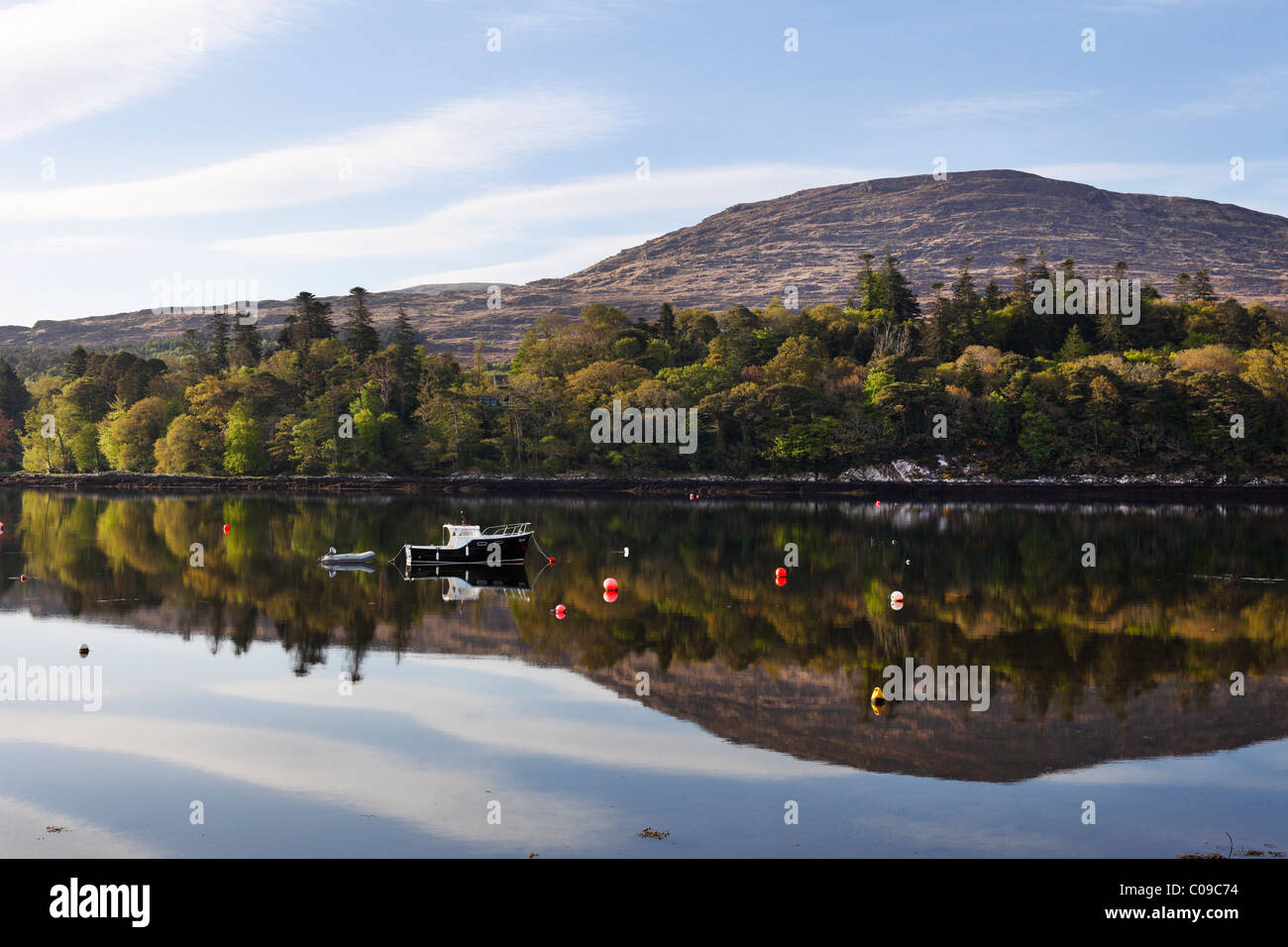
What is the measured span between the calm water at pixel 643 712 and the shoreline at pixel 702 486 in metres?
57.9

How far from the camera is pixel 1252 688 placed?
74.3 feet

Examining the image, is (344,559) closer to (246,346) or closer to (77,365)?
(246,346)

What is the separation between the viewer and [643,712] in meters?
20.8

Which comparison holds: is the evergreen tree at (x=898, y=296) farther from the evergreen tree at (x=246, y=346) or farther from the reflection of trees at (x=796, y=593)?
the evergreen tree at (x=246, y=346)

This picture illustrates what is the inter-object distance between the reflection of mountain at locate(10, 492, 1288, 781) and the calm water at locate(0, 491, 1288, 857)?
15 cm

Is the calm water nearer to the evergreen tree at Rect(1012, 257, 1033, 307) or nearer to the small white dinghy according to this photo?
the small white dinghy

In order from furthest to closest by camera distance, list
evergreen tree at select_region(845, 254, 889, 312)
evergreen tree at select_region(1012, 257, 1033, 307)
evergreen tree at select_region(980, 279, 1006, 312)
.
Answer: evergreen tree at select_region(845, 254, 889, 312) < evergreen tree at select_region(980, 279, 1006, 312) < evergreen tree at select_region(1012, 257, 1033, 307)

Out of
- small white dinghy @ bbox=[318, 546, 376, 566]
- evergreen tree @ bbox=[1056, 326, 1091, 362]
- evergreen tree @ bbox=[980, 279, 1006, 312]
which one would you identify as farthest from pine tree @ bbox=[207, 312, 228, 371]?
small white dinghy @ bbox=[318, 546, 376, 566]

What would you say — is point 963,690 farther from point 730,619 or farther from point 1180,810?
point 730,619

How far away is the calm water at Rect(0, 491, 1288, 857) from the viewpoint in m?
14.6

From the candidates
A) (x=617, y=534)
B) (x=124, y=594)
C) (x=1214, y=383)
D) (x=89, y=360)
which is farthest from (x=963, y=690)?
(x=89, y=360)

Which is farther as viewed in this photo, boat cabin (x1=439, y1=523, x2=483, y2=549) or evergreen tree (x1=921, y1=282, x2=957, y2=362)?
evergreen tree (x1=921, y1=282, x2=957, y2=362)

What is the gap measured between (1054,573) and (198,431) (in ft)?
358

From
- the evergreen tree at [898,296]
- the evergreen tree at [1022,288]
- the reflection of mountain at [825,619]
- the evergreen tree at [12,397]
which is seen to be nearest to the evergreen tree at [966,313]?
the evergreen tree at [1022,288]
